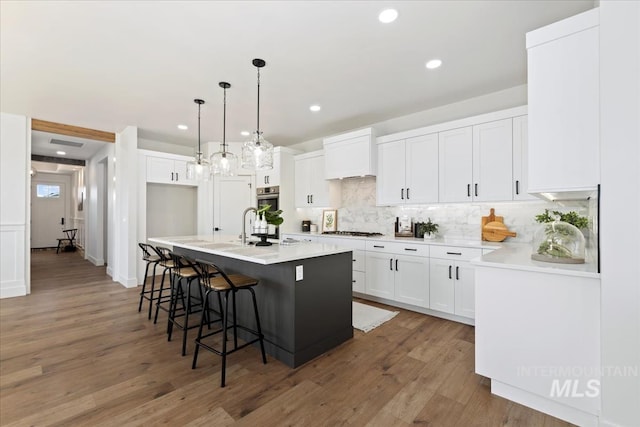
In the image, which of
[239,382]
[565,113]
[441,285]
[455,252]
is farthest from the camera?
[441,285]

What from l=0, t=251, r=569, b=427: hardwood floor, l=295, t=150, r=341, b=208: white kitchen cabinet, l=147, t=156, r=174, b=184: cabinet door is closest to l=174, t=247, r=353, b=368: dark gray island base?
l=0, t=251, r=569, b=427: hardwood floor

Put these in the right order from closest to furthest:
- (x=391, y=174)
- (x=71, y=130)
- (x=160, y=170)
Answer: (x=391, y=174)
(x=71, y=130)
(x=160, y=170)

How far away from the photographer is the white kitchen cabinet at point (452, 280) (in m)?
3.20

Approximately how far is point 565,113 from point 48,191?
555 inches

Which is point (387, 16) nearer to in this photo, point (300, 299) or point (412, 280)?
point (300, 299)

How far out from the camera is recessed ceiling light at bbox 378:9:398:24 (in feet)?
7.17

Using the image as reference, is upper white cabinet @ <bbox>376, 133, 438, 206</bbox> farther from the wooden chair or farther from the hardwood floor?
the wooden chair

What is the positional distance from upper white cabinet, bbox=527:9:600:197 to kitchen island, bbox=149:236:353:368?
67.2 inches

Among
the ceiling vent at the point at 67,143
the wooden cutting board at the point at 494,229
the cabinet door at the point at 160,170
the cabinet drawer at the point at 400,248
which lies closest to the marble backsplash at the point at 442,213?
the wooden cutting board at the point at 494,229

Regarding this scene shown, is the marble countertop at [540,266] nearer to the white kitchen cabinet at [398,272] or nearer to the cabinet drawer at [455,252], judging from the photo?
the cabinet drawer at [455,252]

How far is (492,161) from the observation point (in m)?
3.32

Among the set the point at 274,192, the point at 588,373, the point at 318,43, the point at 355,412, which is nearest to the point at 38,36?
the point at 318,43

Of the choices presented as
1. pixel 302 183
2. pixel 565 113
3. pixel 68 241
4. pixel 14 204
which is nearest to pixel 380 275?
pixel 302 183

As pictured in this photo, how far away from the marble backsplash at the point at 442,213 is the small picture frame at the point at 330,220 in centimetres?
9
